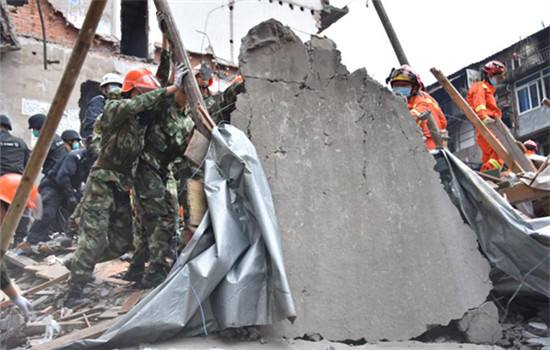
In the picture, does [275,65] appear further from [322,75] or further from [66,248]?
[66,248]

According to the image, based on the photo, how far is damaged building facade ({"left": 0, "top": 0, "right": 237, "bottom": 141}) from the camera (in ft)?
37.3

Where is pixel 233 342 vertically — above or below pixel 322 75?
below

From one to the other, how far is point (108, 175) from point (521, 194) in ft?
12.3

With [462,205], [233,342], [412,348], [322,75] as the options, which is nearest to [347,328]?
[412,348]

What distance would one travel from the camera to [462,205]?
4270 millimetres

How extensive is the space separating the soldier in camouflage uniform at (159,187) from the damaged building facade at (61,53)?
753 centimetres

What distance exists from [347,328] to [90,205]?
2517mm

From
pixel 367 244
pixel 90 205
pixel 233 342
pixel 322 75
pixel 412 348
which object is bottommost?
pixel 412 348

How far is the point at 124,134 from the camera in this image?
14.5ft

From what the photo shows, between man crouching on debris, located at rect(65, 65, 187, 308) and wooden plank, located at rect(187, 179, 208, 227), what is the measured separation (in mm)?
1241

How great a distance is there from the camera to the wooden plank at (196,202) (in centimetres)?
317

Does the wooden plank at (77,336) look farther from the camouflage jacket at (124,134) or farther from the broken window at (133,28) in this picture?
the broken window at (133,28)

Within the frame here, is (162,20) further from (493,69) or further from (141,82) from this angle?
(493,69)

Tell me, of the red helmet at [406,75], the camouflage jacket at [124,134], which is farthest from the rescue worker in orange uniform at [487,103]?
the camouflage jacket at [124,134]
